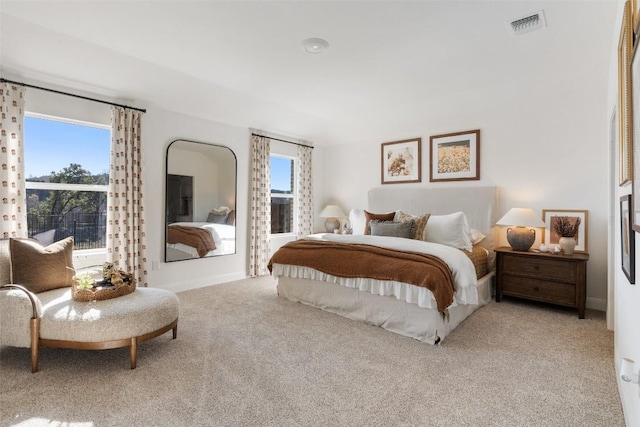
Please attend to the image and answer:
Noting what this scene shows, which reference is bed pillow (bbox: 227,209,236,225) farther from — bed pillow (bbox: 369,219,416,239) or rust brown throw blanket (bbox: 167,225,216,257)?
bed pillow (bbox: 369,219,416,239)

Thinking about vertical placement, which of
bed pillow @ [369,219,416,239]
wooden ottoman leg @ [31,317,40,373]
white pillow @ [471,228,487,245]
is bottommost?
wooden ottoman leg @ [31,317,40,373]

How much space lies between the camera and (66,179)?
11.2 feet

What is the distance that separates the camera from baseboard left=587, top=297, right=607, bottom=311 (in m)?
3.45

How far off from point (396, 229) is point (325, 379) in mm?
2210

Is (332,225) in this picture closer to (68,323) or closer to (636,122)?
(68,323)

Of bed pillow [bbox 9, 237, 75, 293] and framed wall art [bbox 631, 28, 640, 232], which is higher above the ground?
framed wall art [bbox 631, 28, 640, 232]

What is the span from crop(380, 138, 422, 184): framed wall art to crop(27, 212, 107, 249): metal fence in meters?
3.99

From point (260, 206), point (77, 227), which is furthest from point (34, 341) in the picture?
point (260, 206)

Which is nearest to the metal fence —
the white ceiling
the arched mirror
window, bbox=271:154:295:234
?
the arched mirror

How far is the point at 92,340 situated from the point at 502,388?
262 cm

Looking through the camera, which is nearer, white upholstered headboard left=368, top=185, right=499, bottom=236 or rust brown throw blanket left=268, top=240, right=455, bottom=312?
rust brown throw blanket left=268, top=240, right=455, bottom=312

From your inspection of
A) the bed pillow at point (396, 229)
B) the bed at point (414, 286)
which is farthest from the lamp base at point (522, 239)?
the bed pillow at point (396, 229)

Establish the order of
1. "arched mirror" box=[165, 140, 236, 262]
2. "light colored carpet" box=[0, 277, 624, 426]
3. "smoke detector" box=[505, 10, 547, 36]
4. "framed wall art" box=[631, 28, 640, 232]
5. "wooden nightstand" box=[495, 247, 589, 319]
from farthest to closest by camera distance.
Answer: "arched mirror" box=[165, 140, 236, 262], "wooden nightstand" box=[495, 247, 589, 319], "smoke detector" box=[505, 10, 547, 36], "light colored carpet" box=[0, 277, 624, 426], "framed wall art" box=[631, 28, 640, 232]

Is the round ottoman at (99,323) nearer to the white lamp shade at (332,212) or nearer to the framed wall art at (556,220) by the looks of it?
the white lamp shade at (332,212)
